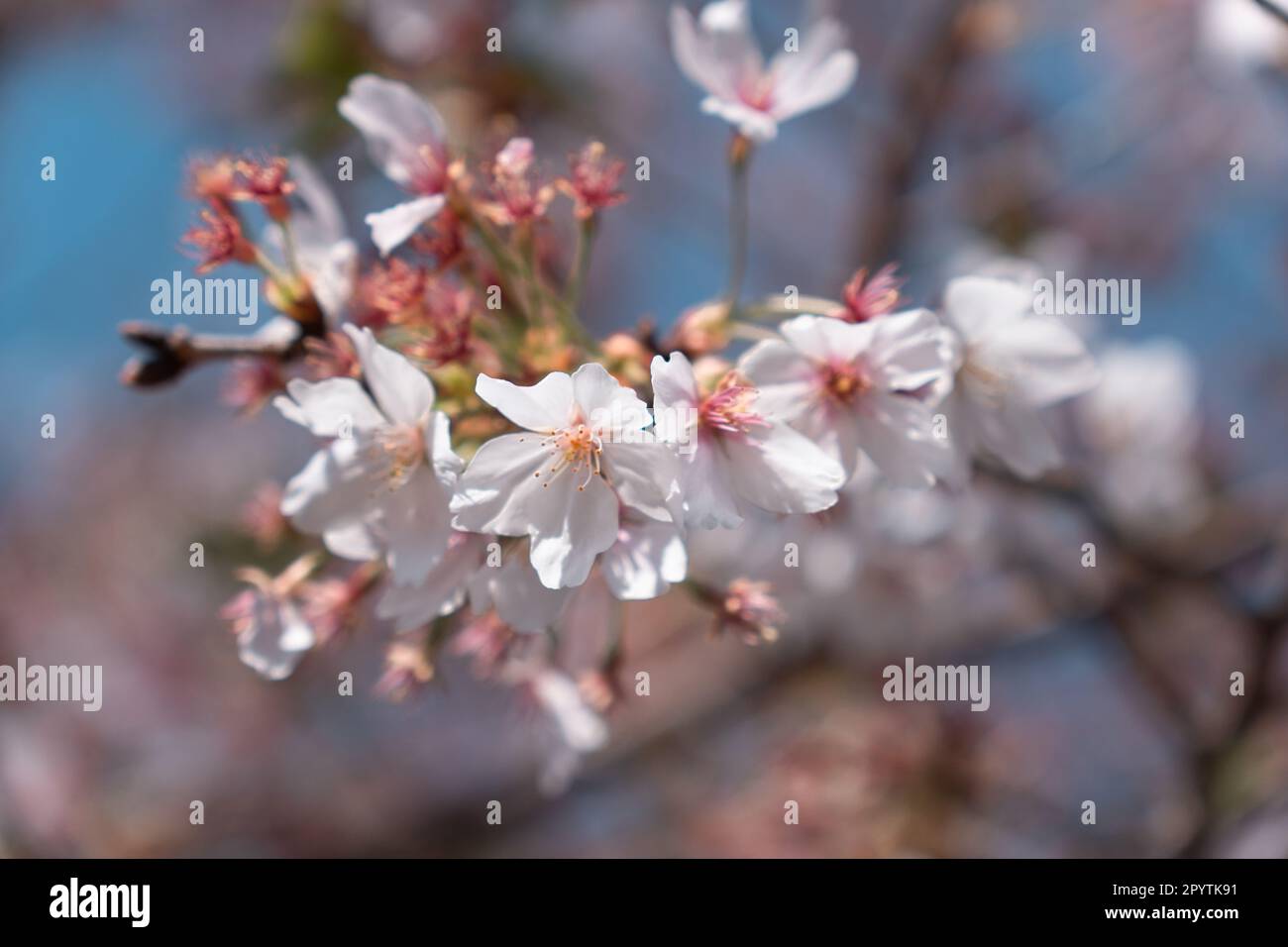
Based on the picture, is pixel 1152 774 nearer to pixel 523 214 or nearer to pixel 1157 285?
pixel 1157 285

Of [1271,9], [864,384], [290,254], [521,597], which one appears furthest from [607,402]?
[1271,9]

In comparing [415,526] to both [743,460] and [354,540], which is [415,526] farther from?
[743,460]

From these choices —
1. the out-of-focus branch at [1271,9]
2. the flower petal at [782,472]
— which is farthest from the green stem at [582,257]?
the out-of-focus branch at [1271,9]

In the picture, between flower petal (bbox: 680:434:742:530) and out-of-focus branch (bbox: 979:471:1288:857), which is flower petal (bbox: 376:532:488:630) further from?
out-of-focus branch (bbox: 979:471:1288:857)

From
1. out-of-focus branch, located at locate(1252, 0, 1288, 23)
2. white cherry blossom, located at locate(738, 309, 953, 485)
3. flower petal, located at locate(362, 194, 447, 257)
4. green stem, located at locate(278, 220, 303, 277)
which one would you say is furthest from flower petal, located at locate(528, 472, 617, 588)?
out-of-focus branch, located at locate(1252, 0, 1288, 23)

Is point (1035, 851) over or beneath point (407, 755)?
beneath

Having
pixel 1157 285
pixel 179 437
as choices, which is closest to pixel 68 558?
pixel 179 437
